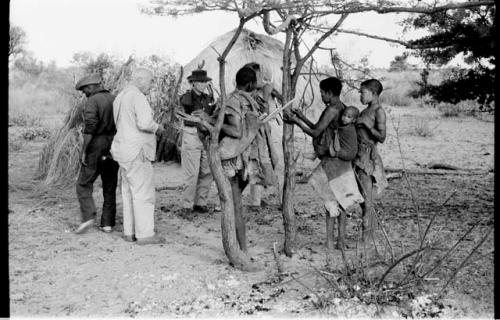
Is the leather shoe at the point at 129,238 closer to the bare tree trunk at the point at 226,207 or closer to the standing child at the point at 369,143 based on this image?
the bare tree trunk at the point at 226,207

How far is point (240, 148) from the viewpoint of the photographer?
15.8 feet

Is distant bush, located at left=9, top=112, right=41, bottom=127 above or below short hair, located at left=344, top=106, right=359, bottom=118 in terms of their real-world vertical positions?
below

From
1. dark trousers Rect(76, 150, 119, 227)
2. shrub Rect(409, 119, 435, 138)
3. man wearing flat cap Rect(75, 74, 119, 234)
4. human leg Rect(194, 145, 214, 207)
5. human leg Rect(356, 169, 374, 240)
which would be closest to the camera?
human leg Rect(356, 169, 374, 240)

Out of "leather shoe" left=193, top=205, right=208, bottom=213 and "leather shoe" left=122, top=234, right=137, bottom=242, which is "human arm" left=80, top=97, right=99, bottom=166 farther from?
"leather shoe" left=193, top=205, right=208, bottom=213

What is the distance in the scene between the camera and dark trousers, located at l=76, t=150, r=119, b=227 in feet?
19.4

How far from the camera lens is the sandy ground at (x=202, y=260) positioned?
408 centimetres

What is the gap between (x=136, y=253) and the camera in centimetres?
536

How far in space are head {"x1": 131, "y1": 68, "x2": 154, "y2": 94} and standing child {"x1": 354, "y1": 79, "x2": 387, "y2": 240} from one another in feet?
6.65

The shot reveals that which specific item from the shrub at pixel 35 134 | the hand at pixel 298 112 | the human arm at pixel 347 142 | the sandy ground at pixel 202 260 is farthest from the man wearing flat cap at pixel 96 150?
the shrub at pixel 35 134

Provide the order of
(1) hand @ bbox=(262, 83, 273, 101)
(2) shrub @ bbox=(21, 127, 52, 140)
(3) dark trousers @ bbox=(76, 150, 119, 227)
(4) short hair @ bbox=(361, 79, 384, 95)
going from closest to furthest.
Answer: (4) short hair @ bbox=(361, 79, 384, 95) < (3) dark trousers @ bbox=(76, 150, 119, 227) < (1) hand @ bbox=(262, 83, 273, 101) < (2) shrub @ bbox=(21, 127, 52, 140)

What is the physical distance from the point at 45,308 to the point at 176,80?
6.66 m

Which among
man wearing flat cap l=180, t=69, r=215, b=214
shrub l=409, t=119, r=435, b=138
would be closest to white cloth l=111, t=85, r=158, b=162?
man wearing flat cap l=180, t=69, r=215, b=214

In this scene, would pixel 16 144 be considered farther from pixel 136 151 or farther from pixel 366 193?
pixel 366 193

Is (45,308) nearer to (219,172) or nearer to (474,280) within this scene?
(219,172)
